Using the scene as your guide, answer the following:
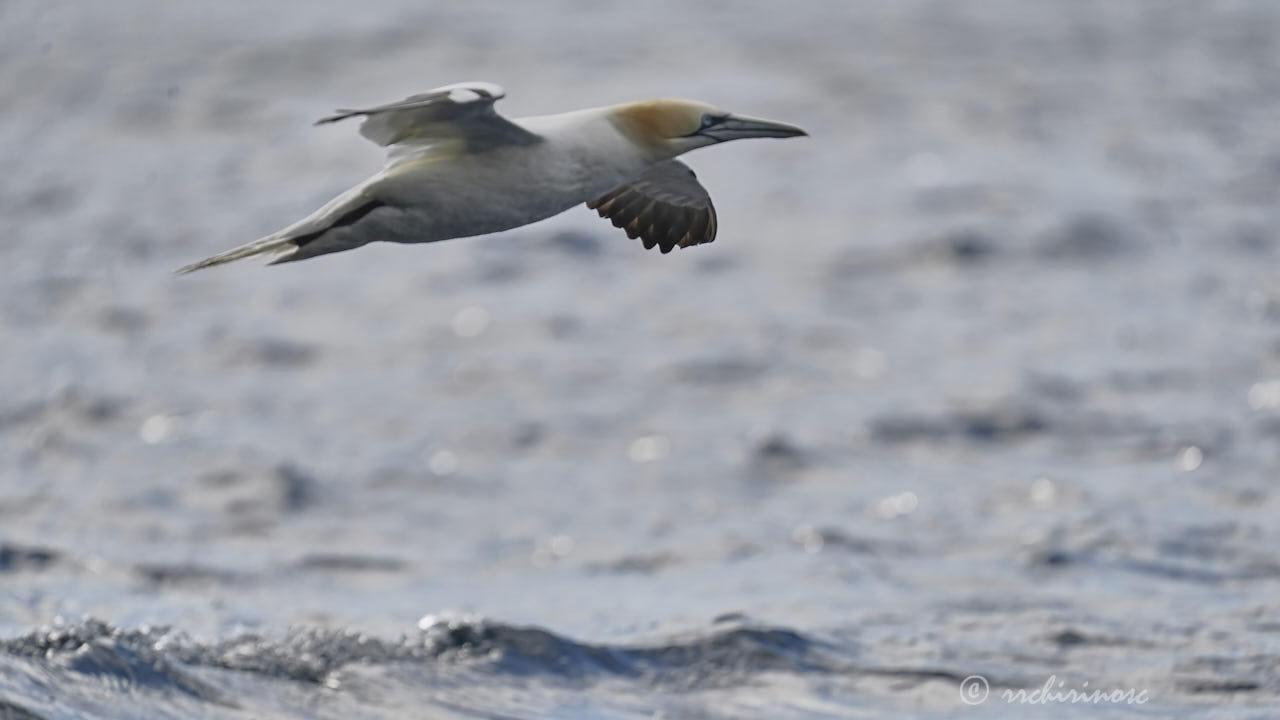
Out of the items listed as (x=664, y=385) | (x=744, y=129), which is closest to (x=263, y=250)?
(x=744, y=129)

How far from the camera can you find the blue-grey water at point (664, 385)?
51.5 feet

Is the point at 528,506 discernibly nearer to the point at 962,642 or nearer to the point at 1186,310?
the point at 962,642

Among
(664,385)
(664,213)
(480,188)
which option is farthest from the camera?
(664,385)

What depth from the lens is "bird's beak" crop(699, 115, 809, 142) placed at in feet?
27.4

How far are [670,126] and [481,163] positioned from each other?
2.87ft

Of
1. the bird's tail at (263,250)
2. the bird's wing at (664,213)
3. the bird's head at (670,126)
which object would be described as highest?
the bird's head at (670,126)

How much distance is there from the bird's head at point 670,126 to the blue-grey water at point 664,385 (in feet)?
19.9

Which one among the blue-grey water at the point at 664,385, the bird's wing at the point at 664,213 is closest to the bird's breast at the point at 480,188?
the bird's wing at the point at 664,213

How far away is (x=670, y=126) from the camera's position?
8.49 m

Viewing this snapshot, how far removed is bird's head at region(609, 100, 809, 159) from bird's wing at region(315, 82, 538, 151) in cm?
51

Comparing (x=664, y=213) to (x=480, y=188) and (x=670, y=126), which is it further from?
(x=480, y=188)

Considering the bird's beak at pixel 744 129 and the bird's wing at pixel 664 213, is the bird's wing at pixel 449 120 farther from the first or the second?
the bird's wing at pixel 664 213

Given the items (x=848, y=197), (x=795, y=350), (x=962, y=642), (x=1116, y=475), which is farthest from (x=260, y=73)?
(x=962, y=642)

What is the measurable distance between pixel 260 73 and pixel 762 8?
42.0ft
